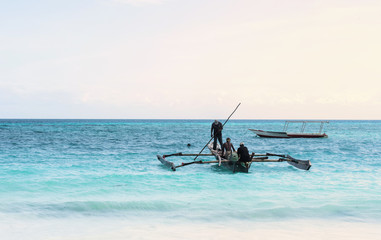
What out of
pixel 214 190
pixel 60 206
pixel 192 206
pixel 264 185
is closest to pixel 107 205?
pixel 60 206

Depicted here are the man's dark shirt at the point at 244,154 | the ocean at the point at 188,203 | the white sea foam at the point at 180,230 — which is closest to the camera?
the white sea foam at the point at 180,230

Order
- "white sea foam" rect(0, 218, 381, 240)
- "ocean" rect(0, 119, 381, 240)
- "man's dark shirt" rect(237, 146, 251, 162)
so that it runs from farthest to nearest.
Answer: "man's dark shirt" rect(237, 146, 251, 162), "ocean" rect(0, 119, 381, 240), "white sea foam" rect(0, 218, 381, 240)

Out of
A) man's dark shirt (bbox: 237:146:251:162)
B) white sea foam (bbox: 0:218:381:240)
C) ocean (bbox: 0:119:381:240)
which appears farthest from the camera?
man's dark shirt (bbox: 237:146:251:162)

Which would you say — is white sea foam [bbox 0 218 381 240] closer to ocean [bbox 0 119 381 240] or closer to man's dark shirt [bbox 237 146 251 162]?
ocean [bbox 0 119 381 240]

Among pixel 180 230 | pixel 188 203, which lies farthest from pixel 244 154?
pixel 180 230

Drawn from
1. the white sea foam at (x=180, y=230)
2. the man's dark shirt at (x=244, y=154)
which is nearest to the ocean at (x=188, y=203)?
the white sea foam at (x=180, y=230)

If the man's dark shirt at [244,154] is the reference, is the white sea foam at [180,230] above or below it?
below

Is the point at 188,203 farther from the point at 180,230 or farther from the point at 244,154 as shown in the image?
the point at 244,154

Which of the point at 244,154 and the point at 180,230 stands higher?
the point at 244,154

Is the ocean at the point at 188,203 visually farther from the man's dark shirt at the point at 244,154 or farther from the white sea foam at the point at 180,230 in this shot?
the man's dark shirt at the point at 244,154

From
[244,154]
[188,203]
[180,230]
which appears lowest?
[180,230]

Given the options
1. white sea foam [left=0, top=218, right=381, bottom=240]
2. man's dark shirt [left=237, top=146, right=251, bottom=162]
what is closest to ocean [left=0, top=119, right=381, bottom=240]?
white sea foam [left=0, top=218, right=381, bottom=240]

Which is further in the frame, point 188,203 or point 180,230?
point 188,203

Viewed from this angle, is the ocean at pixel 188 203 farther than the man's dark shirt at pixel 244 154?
No
